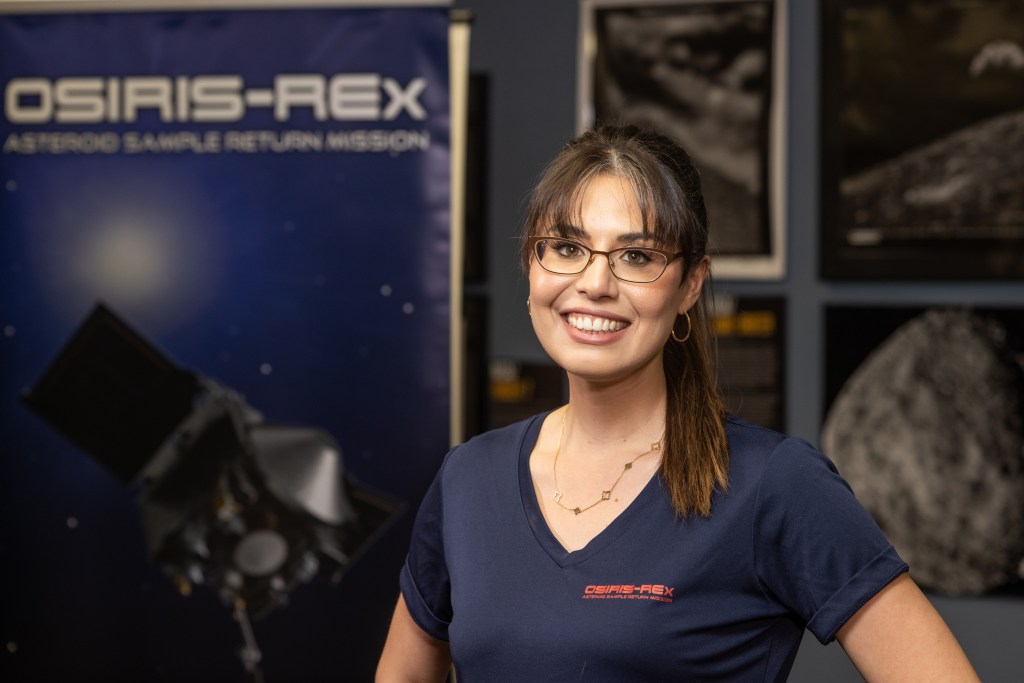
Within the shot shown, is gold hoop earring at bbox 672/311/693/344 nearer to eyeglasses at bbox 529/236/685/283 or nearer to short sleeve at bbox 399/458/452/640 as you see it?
eyeglasses at bbox 529/236/685/283

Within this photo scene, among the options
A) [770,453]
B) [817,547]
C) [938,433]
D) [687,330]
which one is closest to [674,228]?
[687,330]

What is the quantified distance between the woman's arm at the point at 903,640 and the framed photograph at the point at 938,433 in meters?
1.39

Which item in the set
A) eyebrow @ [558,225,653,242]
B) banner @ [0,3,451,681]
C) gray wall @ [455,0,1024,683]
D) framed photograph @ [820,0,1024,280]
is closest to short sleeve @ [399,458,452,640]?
eyebrow @ [558,225,653,242]

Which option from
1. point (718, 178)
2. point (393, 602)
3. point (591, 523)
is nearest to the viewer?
point (591, 523)

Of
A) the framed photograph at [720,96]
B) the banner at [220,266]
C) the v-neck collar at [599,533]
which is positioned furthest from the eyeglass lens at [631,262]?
the framed photograph at [720,96]

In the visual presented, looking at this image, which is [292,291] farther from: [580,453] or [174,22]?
[580,453]

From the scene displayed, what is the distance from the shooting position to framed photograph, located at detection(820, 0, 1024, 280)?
7.82ft

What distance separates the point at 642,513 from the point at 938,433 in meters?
1.48

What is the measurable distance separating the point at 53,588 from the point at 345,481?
68cm

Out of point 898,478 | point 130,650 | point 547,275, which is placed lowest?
point 130,650

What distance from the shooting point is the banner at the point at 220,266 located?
2.28m

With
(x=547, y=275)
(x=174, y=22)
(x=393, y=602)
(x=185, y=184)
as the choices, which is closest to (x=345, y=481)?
(x=393, y=602)

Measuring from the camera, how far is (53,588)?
91.4 inches

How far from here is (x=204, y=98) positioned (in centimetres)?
232
